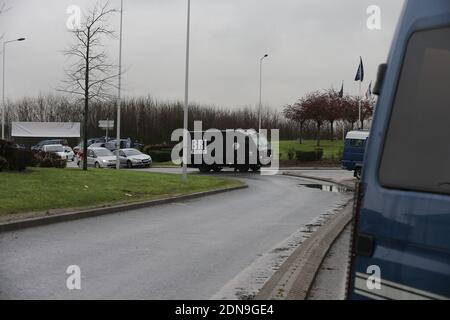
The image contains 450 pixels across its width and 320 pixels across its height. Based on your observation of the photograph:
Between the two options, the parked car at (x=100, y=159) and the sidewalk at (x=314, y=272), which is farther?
the parked car at (x=100, y=159)

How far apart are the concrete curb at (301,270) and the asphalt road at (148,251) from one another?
0.41 m

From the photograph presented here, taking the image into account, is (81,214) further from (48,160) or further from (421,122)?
(48,160)

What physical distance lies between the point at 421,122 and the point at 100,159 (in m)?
34.5

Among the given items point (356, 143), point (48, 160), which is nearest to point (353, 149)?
point (356, 143)

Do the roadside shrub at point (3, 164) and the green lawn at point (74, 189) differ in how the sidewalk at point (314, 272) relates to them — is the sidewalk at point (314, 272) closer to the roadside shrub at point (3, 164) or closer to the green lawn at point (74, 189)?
the green lawn at point (74, 189)

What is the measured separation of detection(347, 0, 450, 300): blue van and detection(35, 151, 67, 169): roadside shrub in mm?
22127

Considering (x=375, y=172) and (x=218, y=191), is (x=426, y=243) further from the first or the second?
(x=218, y=191)

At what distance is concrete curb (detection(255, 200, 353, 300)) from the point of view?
5.90m

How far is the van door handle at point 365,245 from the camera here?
2.98 meters

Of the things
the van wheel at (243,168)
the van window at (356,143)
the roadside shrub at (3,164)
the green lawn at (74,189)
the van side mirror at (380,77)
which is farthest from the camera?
the van wheel at (243,168)

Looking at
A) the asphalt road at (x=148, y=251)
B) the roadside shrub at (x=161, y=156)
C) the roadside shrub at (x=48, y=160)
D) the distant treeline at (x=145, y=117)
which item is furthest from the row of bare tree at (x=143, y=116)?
the asphalt road at (x=148, y=251)

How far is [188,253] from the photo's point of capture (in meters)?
8.49
